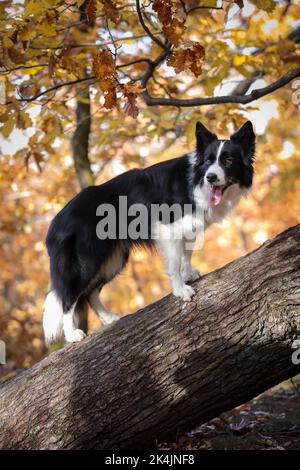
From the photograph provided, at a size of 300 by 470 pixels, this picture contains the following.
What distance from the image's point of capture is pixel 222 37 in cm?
574

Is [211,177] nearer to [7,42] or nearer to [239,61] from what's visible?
[239,61]

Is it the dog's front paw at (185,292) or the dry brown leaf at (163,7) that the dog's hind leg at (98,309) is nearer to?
the dog's front paw at (185,292)

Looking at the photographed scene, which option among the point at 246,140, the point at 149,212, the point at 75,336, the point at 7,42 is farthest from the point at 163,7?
the point at 75,336

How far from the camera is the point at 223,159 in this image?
15.3ft

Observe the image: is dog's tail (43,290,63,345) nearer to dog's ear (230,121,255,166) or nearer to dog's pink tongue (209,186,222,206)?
dog's pink tongue (209,186,222,206)

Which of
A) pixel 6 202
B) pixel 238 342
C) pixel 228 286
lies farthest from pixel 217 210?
pixel 6 202

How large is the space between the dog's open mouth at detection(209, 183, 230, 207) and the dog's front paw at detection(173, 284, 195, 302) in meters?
0.96

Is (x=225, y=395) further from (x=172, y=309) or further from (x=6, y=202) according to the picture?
(x=6, y=202)

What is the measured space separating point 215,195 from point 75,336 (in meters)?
1.61

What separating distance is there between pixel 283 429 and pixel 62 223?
8.02ft

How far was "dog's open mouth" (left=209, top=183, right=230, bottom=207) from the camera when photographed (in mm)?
4704

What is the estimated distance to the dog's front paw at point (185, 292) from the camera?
12.9 ft

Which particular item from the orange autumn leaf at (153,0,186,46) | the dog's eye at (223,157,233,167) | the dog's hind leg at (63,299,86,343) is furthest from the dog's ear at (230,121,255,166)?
the dog's hind leg at (63,299,86,343)

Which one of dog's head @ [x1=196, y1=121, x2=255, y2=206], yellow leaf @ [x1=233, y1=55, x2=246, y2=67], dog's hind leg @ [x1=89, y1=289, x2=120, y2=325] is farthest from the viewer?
yellow leaf @ [x1=233, y1=55, x2=246, y2=67]
